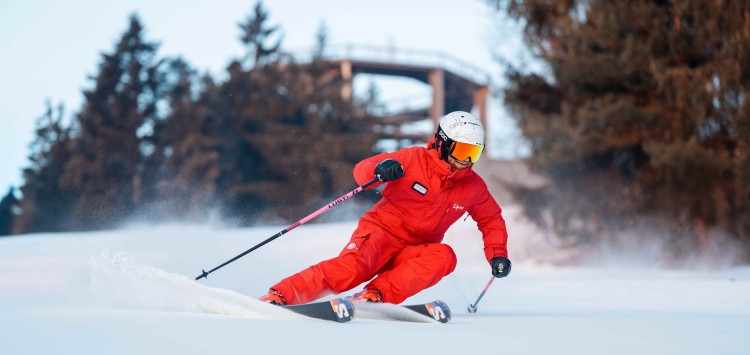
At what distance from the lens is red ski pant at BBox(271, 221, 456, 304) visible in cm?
467

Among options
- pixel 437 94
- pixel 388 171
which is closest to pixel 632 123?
pixel 388 171

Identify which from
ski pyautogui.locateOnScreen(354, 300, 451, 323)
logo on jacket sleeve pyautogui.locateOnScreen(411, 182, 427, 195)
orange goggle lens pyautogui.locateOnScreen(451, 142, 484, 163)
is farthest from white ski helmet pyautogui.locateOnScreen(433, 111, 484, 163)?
ski pyautogui.locateOnScreen(354, 300, 451, 323)

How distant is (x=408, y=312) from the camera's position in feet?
14.4

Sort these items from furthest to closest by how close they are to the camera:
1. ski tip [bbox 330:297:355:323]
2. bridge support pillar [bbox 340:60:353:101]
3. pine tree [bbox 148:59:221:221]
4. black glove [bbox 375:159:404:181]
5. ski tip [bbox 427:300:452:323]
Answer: bridge support pillar [bbox 340:60:353:101]
pine tree [bbox 148:59:221:221]
black glove [bbox 375:159:404:181]
ski tip [bbox 427:300:452:323]
ski tip [bbox 330:297:355:323]

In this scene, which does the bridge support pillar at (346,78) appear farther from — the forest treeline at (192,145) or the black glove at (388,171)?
the black glove at (388,171)

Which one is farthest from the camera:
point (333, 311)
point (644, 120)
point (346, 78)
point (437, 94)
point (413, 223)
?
point (437, 94)

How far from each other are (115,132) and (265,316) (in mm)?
24408

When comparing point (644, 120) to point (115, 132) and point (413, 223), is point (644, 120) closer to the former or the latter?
point (413, 223)

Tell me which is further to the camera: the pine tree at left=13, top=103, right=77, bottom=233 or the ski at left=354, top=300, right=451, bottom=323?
the pine tree at left=13, top=103, right=77, bottom=233

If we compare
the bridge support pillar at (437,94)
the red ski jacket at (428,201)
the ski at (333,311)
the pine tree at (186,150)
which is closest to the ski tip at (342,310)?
the ski at (333,311)

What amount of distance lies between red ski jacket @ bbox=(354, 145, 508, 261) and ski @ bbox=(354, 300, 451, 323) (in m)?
0.68

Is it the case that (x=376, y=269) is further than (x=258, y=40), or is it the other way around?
(x=258, y=40)

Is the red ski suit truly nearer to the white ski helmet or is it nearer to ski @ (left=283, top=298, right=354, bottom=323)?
the white ski helmet

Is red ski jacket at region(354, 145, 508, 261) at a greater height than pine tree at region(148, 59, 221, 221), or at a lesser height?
lesser
